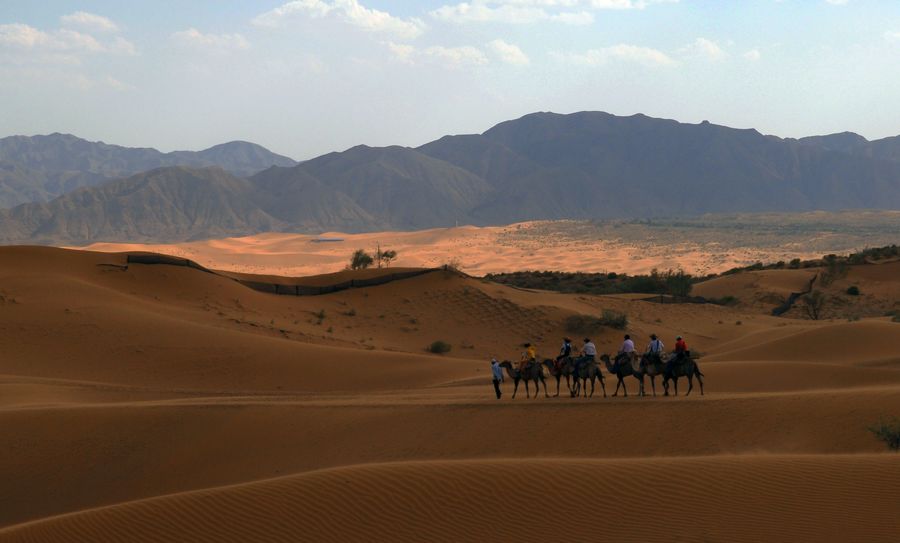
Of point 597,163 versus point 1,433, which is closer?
point 1,433

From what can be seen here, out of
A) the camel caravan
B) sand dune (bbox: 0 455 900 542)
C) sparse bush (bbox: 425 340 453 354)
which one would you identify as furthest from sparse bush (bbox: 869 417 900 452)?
sparse bush (bbox: 425 340 453 354)

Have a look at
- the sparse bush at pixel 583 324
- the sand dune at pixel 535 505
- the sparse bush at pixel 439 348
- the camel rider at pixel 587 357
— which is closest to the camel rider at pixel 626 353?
the camel rider at pixel 587 357

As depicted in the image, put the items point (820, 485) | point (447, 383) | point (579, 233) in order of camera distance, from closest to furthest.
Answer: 1. point (820, 485)
2. point (447, 383)
3. point (579, 233)

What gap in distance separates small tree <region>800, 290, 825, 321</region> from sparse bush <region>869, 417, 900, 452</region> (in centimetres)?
3424

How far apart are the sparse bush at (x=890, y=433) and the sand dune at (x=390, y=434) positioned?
337 millimetres

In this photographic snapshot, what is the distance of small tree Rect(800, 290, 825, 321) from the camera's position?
48500 millimetres

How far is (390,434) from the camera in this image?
18.7 m

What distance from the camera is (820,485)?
37.7 ft

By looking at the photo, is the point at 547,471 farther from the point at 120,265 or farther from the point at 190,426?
the point at 120,265

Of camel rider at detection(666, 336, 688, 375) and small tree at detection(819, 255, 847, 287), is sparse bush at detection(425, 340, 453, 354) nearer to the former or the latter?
camel rider at detection(666, 336, 688, 375)

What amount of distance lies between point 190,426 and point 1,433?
398 centimetres

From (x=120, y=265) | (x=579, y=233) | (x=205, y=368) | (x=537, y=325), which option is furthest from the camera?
(x=579, y=233)

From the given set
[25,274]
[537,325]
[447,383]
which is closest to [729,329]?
[537,325]

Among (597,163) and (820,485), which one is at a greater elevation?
(597,163)
